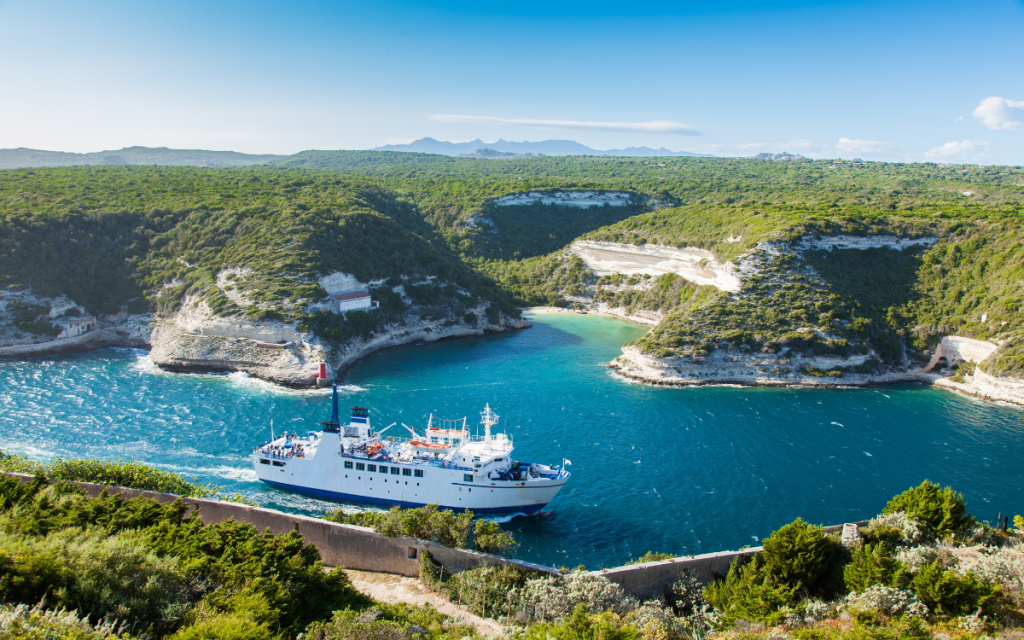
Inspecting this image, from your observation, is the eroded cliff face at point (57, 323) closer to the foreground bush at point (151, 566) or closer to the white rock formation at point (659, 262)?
the foreground bush at point (151, 566)

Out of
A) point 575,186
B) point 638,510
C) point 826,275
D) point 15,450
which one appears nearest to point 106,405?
point 15,450

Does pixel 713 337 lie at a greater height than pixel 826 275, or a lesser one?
lesser

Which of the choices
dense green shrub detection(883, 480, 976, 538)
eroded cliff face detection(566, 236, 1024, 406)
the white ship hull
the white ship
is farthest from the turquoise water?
dense green shrub detection(883, 480, 976, 538)

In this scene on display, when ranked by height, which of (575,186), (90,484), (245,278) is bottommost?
(90,484)

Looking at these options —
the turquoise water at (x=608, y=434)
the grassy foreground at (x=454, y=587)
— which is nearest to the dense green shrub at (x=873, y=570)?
the grassy foreground at (x=454, y=587)

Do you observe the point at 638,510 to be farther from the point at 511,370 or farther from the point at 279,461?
the point at 511,370

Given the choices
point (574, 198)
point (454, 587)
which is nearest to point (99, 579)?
point (454, 587)

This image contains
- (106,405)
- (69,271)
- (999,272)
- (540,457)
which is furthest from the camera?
(69,271)
